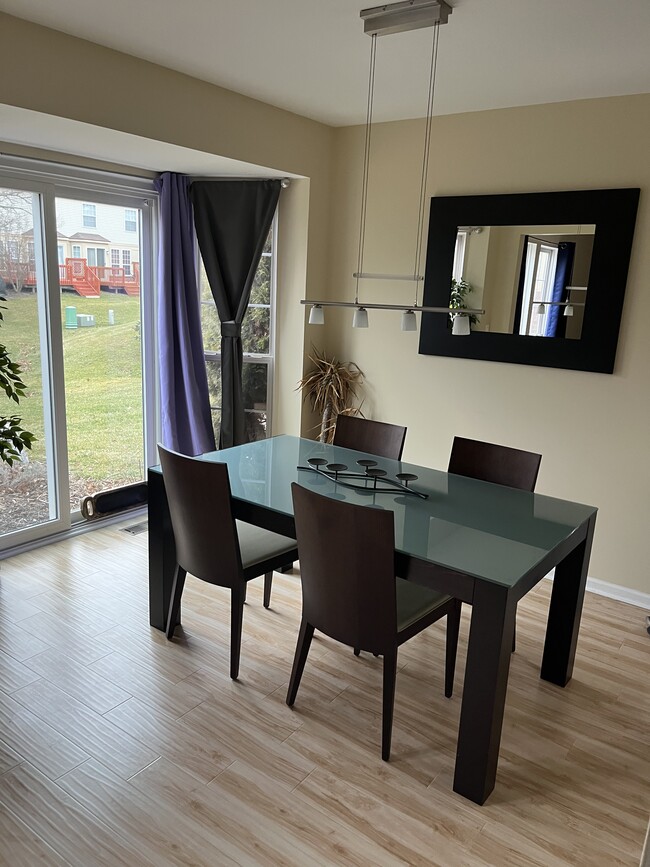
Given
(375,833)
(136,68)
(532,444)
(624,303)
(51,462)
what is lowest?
(375,833)

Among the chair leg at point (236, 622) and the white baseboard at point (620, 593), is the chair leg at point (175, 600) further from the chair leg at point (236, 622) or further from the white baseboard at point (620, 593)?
the white baseboard at point (620, 593)

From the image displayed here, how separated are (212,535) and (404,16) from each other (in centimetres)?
213

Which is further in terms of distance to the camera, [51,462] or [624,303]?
[51,462]

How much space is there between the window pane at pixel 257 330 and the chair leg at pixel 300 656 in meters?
2.53

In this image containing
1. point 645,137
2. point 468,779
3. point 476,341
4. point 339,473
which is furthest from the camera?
point 476,341

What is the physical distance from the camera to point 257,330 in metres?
4.64

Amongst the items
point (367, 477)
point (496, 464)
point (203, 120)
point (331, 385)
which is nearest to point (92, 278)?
point (203, 120)

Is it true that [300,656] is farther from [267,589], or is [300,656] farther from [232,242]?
[232,242]

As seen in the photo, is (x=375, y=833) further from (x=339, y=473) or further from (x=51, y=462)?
(x=51, y=462)

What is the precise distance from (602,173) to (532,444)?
4.98ft

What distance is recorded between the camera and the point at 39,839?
6.42 feet

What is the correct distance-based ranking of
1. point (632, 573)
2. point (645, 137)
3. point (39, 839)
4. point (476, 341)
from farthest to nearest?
point (476, 341) → point (632, 573) → point (645, 137) → point (39, 839)

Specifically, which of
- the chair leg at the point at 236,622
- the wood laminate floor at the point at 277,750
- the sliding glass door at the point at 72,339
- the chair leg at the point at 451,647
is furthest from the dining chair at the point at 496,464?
the sliding glass door at the point at 72,339

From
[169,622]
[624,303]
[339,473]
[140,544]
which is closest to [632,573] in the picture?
[624,303]
